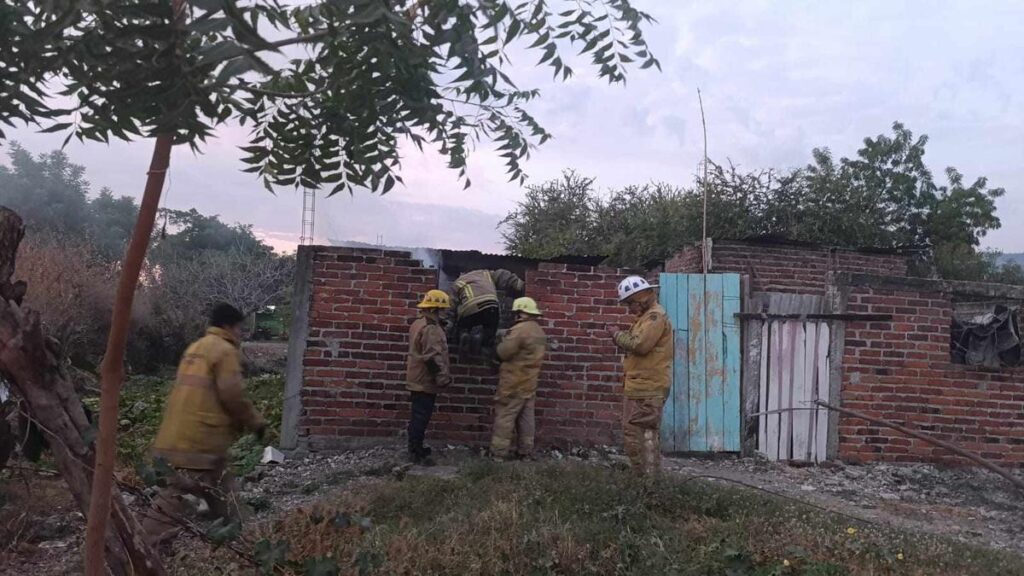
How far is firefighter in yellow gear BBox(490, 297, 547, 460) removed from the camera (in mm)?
6828

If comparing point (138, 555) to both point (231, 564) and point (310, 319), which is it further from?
point (310, 319)

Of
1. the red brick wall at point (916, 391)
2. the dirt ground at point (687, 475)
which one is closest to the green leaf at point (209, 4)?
the dirt ground at point (687, 475)

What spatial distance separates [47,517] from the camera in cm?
502

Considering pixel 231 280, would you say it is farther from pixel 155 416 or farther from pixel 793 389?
pixel 793 389

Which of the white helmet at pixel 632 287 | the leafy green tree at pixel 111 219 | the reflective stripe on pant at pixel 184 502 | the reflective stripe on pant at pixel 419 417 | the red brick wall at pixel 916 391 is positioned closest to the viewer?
the reflective stripe on pant at pixel 184 502

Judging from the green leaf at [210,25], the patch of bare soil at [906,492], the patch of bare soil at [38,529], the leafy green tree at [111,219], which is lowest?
the patch of bare soil at [38,529]

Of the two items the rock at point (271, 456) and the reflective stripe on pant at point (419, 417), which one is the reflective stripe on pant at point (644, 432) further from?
the rock at point (271, 456)

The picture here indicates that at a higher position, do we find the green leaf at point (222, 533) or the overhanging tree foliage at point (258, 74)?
the overhanging tree foliage at point (258, 74)

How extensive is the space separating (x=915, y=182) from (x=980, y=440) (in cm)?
1399

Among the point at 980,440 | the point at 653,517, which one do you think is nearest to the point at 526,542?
the point at 653,517

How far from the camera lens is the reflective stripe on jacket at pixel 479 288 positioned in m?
6.91

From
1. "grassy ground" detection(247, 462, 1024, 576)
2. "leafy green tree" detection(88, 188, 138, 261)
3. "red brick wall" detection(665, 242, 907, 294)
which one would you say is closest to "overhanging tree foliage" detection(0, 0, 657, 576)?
"grassy ground" detection(247, 462, 1024, 576)

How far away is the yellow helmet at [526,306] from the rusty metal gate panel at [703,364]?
1410 millimetres

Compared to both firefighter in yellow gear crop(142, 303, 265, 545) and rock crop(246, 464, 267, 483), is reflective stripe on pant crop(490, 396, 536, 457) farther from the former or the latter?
firefighter in yellow gear crop(142, 303, 265, 545)
